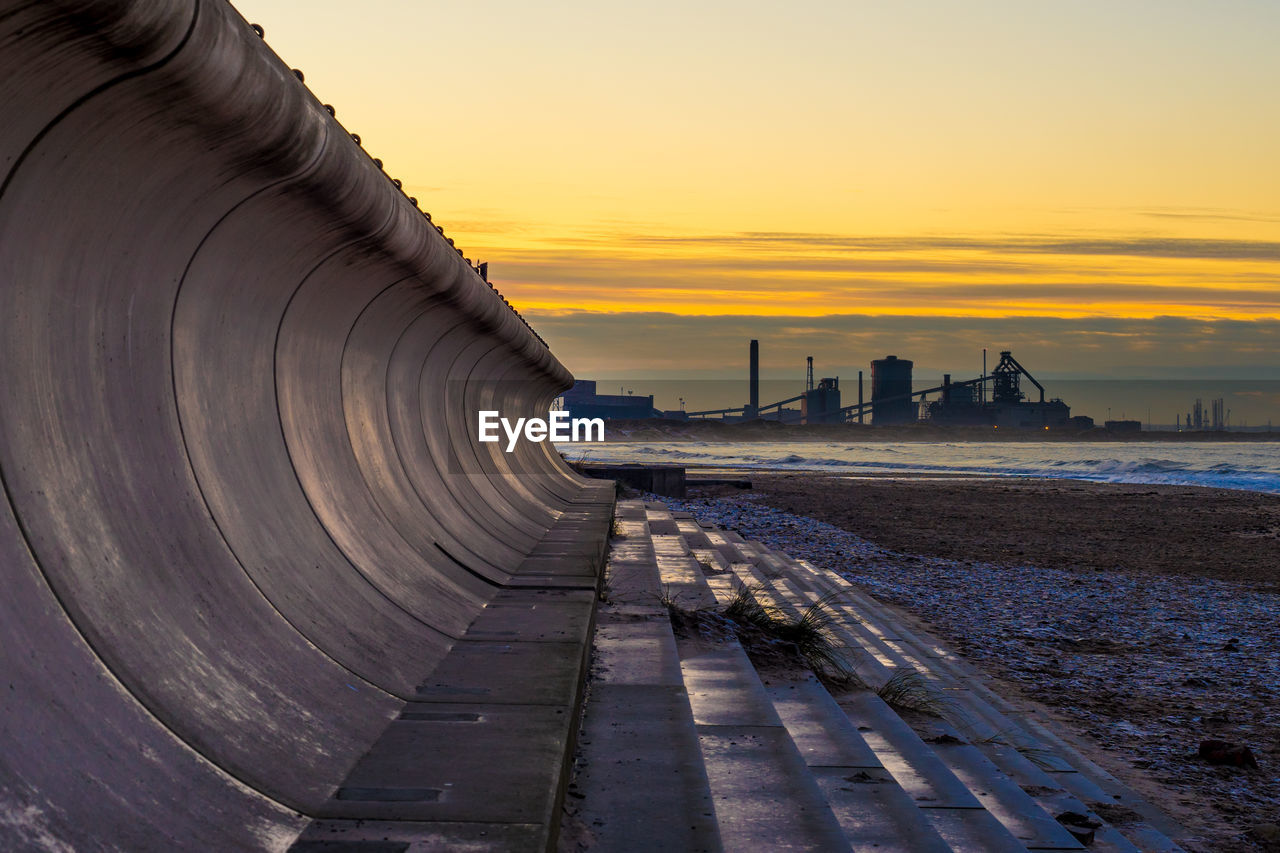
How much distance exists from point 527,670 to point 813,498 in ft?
94.0

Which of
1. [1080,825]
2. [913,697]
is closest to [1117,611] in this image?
[913,697]

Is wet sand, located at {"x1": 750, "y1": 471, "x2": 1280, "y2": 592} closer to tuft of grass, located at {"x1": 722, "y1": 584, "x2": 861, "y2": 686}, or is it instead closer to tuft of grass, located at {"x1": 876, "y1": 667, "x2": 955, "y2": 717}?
tuft of grass, located at {"x1": 876, "y1": 667, "x2": 955, "y2": 717}

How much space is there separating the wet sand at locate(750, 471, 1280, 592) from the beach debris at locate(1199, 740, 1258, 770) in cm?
913

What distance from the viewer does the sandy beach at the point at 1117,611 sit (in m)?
5.90

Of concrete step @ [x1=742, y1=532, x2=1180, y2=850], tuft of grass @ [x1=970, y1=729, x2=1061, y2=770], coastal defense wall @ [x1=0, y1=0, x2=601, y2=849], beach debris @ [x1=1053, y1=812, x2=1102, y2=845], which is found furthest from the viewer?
tuft of grass @ [x1=970, y1=729, x2=1061, y2=770]

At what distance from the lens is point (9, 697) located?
1895mm

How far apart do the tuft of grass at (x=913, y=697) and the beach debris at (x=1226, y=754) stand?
1357 mm

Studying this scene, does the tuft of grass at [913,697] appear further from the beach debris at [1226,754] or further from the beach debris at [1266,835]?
the beach debris at [1266,835]

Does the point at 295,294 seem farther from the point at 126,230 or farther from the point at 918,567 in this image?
the point at 918,567

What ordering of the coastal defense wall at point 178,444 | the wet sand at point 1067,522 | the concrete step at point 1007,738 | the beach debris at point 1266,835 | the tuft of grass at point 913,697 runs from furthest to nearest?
1. the wet sand at point 1067,522
2. the tuft of grass at point 913,697
3. the concrete step at point 1007,738
4. the beach debris at point 1266,835
5. the coastal defense wall at point 178,444

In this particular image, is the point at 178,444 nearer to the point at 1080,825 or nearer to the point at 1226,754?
the point at 1080,825

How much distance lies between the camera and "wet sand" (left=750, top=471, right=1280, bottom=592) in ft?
54.3

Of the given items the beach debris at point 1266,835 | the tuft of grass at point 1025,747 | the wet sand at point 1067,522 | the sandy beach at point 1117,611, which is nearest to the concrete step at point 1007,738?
the tuft of grass at point 1025,747

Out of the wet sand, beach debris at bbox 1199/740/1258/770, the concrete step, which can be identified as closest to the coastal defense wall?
the concrete step
